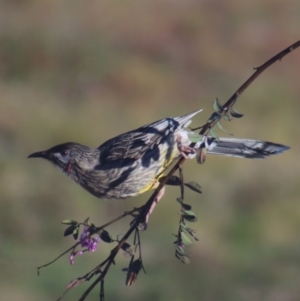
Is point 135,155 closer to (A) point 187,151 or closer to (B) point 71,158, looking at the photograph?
(B) point 71,158

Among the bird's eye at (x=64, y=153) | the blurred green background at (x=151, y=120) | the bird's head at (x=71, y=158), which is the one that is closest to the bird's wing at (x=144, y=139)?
the bird's head at (x=71, y=158)

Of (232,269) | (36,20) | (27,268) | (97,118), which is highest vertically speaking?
(36,20)

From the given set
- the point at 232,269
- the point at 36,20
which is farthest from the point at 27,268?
the point at 36,20

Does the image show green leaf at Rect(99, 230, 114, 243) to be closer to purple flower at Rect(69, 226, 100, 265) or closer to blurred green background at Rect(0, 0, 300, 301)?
purple flower at Rect(69, 226, 100, 265)

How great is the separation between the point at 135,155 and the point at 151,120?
28.3ft

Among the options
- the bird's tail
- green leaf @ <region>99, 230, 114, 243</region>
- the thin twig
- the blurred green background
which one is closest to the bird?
the bird's tail

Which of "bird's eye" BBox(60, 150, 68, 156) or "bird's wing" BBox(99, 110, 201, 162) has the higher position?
"bird's wing" BBox(99, 110, 201, 162)

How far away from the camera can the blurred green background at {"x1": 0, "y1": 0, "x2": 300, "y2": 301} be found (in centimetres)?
1020

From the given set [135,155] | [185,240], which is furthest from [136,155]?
[185,240]

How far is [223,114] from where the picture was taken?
330 centimetres

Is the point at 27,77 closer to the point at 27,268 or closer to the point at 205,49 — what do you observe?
the point at 205,49

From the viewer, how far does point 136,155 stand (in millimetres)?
4418

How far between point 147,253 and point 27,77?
4.74 metres

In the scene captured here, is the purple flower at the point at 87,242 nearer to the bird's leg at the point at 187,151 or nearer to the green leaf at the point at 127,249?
the green leaf at the point at 127,249
